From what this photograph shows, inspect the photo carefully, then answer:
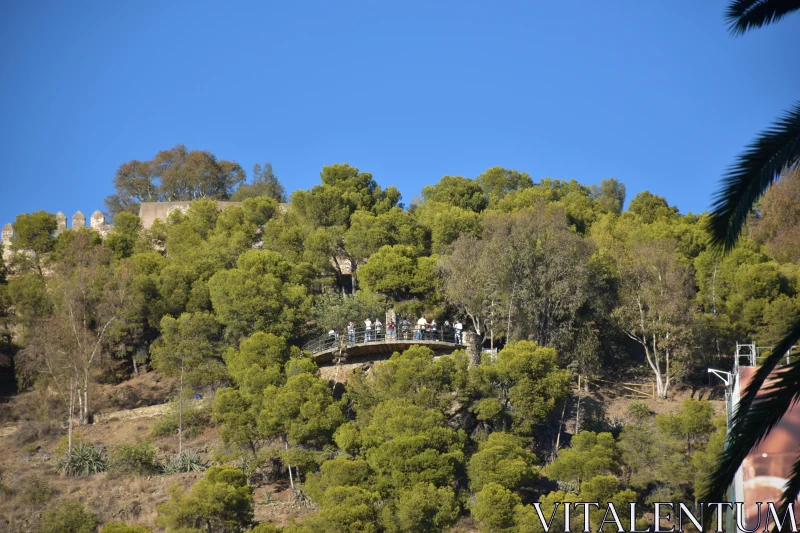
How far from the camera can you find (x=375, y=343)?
33.6m

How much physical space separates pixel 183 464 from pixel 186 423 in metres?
3.00

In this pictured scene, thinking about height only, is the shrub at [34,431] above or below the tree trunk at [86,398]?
below

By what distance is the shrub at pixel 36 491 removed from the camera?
28.0 m

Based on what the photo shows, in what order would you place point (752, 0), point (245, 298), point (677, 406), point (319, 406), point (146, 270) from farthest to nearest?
point (146, 270)
point (245, 298)
point (677, 406)
point (319, 406)
point (752, 0)

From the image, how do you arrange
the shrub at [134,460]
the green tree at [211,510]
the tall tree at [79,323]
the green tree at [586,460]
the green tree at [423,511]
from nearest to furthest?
the green tree at [211,510], the green tree at [423,511], the green tree at [586,460], the shrub at [134,460], the tall tree at [79,323]

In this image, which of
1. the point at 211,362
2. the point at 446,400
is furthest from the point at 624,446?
the point at 211,362

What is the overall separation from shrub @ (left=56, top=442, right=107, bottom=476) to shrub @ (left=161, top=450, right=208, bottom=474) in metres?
1.82

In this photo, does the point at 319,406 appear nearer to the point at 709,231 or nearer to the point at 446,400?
the point at 446,400

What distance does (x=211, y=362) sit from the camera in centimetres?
3353

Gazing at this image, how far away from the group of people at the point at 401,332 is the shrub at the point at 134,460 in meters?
6.98

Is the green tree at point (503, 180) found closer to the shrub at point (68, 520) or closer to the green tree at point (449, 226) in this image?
the green tree at point (449, 226)

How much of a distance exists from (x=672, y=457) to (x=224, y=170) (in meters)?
41.6

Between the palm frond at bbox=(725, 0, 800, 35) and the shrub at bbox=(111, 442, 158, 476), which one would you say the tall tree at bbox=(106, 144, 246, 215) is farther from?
the palm frond at bbox=(725, 0, 800, 35)

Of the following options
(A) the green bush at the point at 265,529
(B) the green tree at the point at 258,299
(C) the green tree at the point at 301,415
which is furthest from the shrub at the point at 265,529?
(B) the green tree at the point at 258,299
